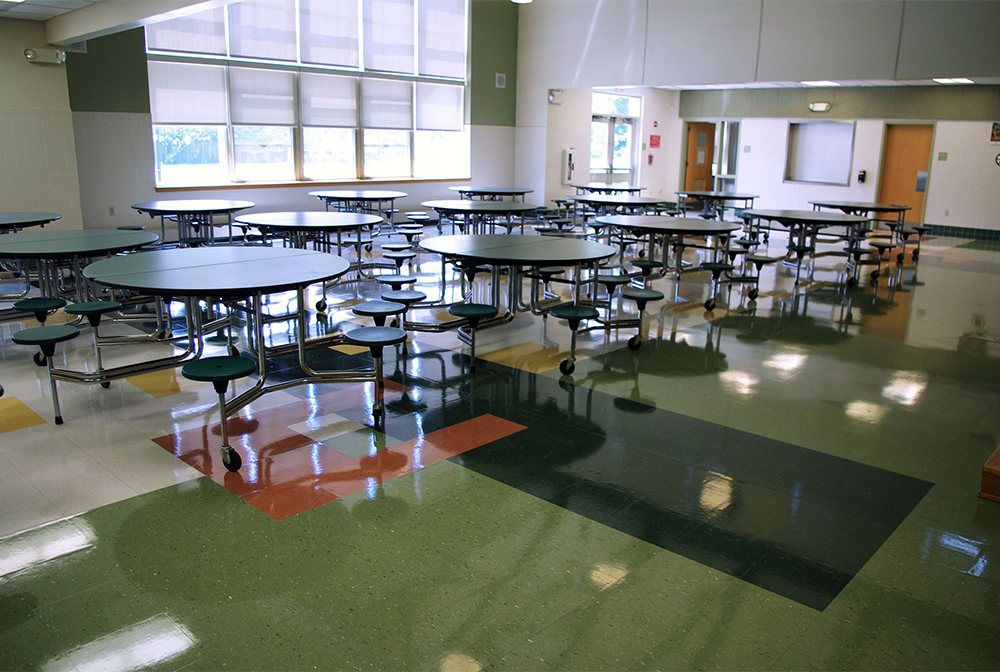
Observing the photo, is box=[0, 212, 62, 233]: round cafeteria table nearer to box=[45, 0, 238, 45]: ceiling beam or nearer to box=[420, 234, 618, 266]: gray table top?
box=[45, 0, 238, 45]: ceiling beam

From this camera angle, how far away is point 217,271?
3.80 metres

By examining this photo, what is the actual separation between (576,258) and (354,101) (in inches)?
344

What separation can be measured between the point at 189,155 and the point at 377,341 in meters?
8.11

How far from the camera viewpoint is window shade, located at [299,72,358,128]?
11.6 meters

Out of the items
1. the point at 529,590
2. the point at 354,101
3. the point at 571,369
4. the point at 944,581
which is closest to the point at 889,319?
the point at 571,369

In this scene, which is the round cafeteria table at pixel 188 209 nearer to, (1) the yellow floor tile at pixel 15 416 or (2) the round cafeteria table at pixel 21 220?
(2) the round cafeteria table at pixel 21 220

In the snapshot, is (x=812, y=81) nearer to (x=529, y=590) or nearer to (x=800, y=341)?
(x=800, y=341)

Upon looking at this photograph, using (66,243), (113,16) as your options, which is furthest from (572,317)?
(113,16)

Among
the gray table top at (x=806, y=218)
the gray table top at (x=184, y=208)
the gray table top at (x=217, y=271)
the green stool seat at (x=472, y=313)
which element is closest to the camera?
the gray table top at (x=217, y=271)

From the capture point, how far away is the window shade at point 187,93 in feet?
→ 32.8

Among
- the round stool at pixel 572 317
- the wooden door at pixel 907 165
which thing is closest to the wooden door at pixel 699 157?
the wooden door at pixel 907 165

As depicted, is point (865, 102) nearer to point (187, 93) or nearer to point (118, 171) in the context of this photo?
point (187, 93)

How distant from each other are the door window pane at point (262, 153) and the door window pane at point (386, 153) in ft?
4.92

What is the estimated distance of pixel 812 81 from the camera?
34.4 ft
